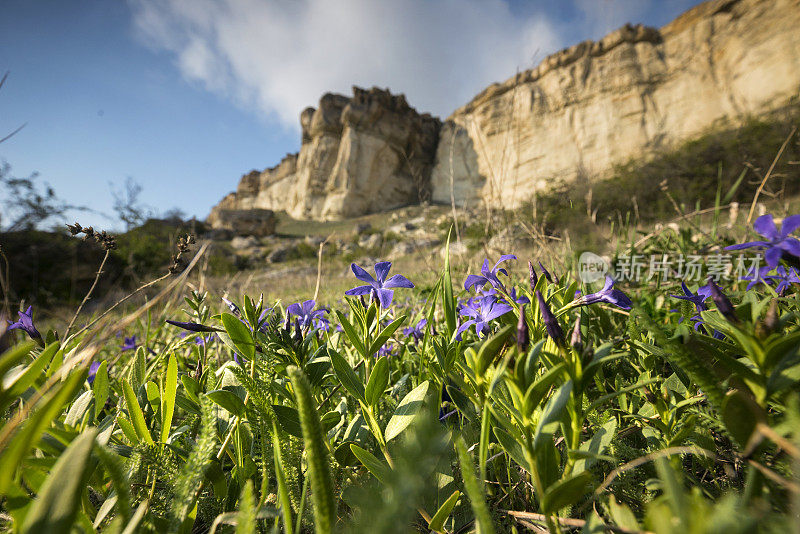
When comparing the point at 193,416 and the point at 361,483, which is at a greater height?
the point at 193,416

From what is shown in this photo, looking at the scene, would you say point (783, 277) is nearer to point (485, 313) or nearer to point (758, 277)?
point (758, 277)

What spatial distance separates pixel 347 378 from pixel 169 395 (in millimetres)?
428

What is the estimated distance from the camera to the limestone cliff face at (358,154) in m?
37.2

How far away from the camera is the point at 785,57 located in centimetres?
1823

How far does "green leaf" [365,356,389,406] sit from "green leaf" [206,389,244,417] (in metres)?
0.32

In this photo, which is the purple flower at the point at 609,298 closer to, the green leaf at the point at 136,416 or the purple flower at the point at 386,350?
the purple flower at the point at 386,350

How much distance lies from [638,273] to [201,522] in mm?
2537

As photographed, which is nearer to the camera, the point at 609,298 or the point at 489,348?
the point at 489,348

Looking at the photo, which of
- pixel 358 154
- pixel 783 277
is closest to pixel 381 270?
pixel 783 277

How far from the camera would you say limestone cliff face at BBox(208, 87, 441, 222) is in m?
37.2

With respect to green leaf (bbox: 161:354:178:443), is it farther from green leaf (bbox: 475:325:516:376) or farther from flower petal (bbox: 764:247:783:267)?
flower petal (bbox: 764:247:783:267)


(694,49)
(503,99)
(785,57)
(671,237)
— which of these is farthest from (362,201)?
(671,237)

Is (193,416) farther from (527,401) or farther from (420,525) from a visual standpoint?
(527,401)

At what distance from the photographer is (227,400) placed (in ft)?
2.61
